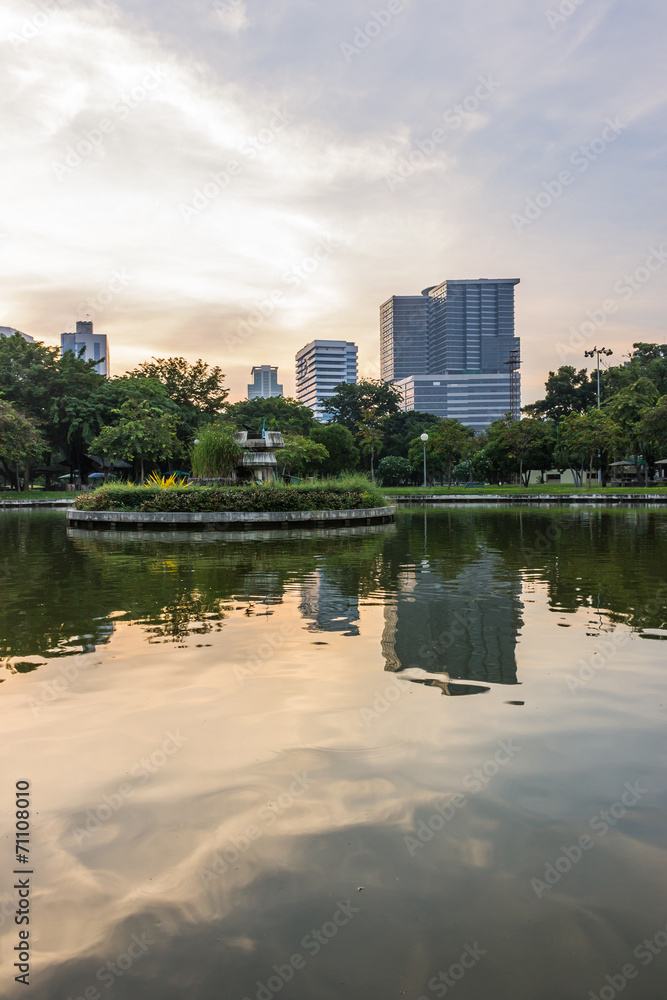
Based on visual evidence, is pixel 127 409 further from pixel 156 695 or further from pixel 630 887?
pixel 630 887

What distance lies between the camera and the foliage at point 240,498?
2388cm

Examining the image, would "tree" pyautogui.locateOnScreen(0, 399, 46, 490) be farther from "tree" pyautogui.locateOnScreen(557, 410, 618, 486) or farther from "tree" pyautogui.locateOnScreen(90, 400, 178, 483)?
"tree" pyautogui.locateOnScreen(557, 410, 618, 486)

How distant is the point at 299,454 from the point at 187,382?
66.2ft

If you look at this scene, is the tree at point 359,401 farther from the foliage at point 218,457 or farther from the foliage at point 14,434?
the foliage at point 218,457

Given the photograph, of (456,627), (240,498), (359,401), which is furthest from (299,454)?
(359,401)

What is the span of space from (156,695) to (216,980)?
10.5 ft

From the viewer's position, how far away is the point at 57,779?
403 cm

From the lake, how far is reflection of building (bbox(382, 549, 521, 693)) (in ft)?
0.18

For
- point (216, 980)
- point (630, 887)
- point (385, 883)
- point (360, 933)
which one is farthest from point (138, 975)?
point (630, 887)

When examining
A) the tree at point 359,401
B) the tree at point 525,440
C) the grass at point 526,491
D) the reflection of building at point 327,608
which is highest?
the tree at point 359,401

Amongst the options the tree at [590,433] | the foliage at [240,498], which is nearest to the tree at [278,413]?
the tree at [590,433]

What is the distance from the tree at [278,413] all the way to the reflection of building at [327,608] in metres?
59.6

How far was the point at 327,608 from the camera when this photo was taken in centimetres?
904

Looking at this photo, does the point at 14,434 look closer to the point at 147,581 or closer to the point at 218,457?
the point at 218,457
